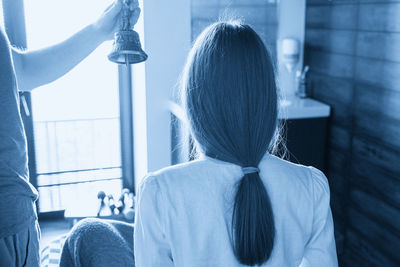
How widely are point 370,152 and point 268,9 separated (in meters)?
1.06

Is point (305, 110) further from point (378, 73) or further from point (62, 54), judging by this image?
point (62, 54)

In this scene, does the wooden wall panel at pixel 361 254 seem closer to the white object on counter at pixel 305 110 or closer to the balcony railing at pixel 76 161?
the white object on counter at pixel 305 110

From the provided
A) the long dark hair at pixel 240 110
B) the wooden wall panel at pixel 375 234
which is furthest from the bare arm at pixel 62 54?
the wooden wall panel at pixel 375 234

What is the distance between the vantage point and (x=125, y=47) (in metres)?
1.45

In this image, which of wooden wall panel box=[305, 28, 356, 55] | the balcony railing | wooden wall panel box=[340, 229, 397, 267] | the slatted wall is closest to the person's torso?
the slatted wall

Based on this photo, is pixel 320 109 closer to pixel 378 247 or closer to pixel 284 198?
pixel 378 247

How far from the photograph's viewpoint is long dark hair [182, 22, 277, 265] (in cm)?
90

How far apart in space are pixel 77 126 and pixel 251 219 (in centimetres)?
243

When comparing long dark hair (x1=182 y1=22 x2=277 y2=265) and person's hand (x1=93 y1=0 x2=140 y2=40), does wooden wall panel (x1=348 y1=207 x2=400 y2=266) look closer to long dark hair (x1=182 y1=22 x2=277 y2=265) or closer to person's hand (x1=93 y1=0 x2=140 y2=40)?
long dark hair (x1=182 y1=22 x2=277 y2=265)

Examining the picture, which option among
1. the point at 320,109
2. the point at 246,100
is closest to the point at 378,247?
the point at 320,109

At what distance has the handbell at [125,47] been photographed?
4.78 feet

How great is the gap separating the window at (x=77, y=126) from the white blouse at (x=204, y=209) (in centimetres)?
206

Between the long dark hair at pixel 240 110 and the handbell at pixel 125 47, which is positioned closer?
the long dark hair at pixel 240 110

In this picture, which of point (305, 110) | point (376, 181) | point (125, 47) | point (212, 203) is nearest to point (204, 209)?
point (212, 203)
